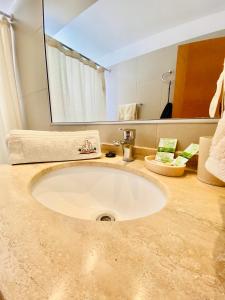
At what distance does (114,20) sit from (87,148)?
63 centimetres

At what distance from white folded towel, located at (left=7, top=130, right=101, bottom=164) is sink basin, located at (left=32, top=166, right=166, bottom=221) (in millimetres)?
75

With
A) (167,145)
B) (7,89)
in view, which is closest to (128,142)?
(167,145)

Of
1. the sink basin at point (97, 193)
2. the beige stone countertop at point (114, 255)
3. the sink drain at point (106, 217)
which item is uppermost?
the beige stone countertop at point (114, 255)

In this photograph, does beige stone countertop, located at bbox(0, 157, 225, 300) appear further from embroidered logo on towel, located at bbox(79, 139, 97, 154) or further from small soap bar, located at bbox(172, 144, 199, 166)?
embroidered logo on towel, located at bbox(79, 139, 97, 154)

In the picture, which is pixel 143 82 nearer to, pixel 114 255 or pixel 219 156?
pixel 219 156

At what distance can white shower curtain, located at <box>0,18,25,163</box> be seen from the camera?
121 centimetres

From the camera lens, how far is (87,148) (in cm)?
73

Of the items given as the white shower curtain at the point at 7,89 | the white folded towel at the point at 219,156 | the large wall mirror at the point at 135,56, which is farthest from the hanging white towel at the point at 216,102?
the white shower curtain at the point at 7,89

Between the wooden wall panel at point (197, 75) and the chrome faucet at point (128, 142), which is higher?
the wooden wall panel at point (197, 75)

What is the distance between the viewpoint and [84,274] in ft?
0.61

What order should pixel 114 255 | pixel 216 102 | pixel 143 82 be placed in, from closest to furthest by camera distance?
1. pixel 114 255
2. pixel 216 102
3. pixel 143 82

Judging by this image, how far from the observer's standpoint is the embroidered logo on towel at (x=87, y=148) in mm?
722

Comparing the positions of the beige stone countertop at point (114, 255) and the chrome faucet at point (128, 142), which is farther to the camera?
the chrome faucet at point (128, 142)

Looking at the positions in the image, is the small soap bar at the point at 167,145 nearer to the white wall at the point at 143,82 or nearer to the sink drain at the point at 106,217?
the white wall at the point at 143,82
